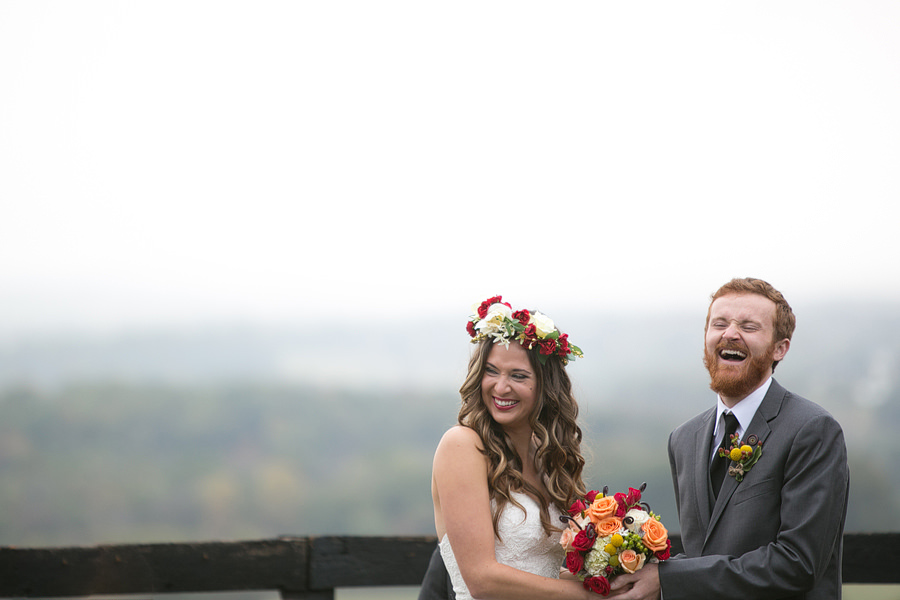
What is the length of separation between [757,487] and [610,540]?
71 cm

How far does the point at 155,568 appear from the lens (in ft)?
14.4

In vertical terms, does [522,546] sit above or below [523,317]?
below

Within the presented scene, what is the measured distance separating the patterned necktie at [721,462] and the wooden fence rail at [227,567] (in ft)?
4.03

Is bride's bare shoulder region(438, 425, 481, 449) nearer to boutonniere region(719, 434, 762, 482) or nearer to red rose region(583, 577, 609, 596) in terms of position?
red rose region(583, 577, 609, 596)

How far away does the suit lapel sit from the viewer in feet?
11.3

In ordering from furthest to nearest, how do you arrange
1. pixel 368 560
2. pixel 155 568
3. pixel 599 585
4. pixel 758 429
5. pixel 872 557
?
pixel 872 557 < pixel 368 560 < pixel 155 568 < pixel 758 429 < pixel 599 585

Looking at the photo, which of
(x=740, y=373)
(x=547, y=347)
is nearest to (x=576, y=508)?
(x=547, y=347)

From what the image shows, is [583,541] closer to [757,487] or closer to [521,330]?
[757,487]

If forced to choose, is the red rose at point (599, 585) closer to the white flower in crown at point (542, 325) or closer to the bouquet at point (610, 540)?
the bouquet at point (610, 540)

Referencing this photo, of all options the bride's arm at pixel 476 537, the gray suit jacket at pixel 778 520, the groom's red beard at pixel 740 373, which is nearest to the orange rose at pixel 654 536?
the gray suit jacket at pixel 778 520

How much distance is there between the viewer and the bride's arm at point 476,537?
3250 millimetres

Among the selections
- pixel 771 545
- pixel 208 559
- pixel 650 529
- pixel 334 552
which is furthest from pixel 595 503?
pixel 208 559

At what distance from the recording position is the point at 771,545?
3211mm

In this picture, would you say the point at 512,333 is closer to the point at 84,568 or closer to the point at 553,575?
the point at 553,575
